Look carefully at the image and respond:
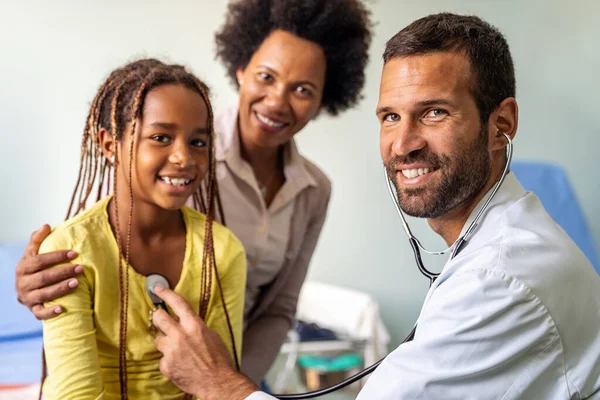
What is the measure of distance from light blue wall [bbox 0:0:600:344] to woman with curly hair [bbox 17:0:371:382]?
119cm

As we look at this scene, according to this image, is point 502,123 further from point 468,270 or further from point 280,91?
point 280,91

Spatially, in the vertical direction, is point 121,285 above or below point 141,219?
below

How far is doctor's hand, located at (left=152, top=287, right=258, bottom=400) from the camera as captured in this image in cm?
130

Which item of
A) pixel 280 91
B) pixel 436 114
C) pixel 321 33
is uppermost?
pixel 321 33

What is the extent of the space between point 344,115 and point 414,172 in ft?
6.95

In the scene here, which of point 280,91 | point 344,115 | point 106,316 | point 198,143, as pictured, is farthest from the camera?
point 344,115

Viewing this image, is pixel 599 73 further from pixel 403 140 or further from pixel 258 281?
pixel 403 140

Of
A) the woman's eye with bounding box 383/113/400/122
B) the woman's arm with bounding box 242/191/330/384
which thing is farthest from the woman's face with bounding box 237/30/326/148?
the woman's eye with bounding box 383/113/400/122

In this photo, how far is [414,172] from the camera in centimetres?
129

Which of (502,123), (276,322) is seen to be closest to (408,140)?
(502,123)

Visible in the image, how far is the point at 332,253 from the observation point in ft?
11.5

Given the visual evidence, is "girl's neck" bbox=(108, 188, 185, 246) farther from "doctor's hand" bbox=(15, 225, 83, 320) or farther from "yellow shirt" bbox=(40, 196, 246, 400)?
"doctor's hand" bbox=(15, 225, 83, 320)

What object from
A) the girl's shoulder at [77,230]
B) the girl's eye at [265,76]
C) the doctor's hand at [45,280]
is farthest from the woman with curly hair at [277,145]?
the doctor's hand at [45,280]

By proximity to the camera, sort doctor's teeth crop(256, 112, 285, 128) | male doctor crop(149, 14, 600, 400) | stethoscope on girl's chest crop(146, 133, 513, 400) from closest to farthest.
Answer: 1. male doctor crop(149, 14, 600, 400)
2. stethoscope on girl's chest crop(146, 133, 513, 400)
3. doctor's teeth crop(256, 112, 285, 128)
